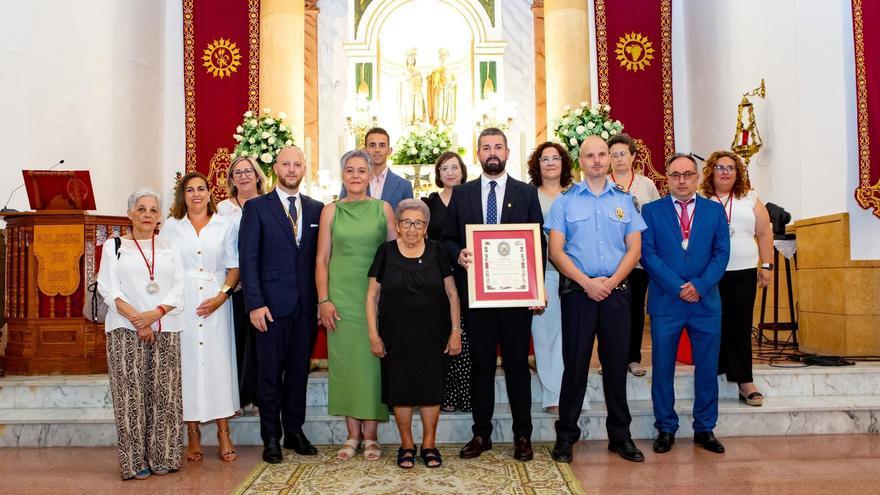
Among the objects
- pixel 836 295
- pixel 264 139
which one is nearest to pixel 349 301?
pixel 836 295

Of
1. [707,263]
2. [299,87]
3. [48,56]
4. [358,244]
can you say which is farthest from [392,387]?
[299,87]

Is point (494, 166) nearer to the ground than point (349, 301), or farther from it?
farther from it

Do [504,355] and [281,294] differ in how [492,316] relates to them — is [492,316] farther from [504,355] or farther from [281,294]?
[281,294]

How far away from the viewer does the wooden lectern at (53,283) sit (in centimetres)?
514

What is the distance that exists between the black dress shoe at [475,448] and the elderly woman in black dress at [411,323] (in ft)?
0.61

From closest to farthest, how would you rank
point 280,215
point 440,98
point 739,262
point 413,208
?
point 413,208, point 280,215, point 739,262, point 440,98

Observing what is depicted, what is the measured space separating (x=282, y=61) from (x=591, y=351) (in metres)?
6.57

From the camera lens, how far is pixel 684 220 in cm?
411

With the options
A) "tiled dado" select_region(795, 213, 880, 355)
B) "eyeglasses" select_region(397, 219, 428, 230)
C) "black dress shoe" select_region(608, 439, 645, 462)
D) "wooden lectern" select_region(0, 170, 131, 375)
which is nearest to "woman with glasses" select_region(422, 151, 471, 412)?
"eyeglasses" select_region(397, 219, 428, 230)

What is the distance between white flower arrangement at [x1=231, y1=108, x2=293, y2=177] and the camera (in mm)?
7645

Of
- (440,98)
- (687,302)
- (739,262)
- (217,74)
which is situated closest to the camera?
(687,302)

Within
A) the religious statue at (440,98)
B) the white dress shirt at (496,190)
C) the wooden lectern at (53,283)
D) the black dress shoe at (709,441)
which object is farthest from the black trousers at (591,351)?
the religious statue at (440,98)

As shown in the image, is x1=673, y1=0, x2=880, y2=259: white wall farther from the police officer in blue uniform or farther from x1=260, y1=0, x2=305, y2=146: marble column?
x1=260, y1=0, x2=305, y2=146: marble column

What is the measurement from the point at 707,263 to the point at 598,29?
20.5 ft
